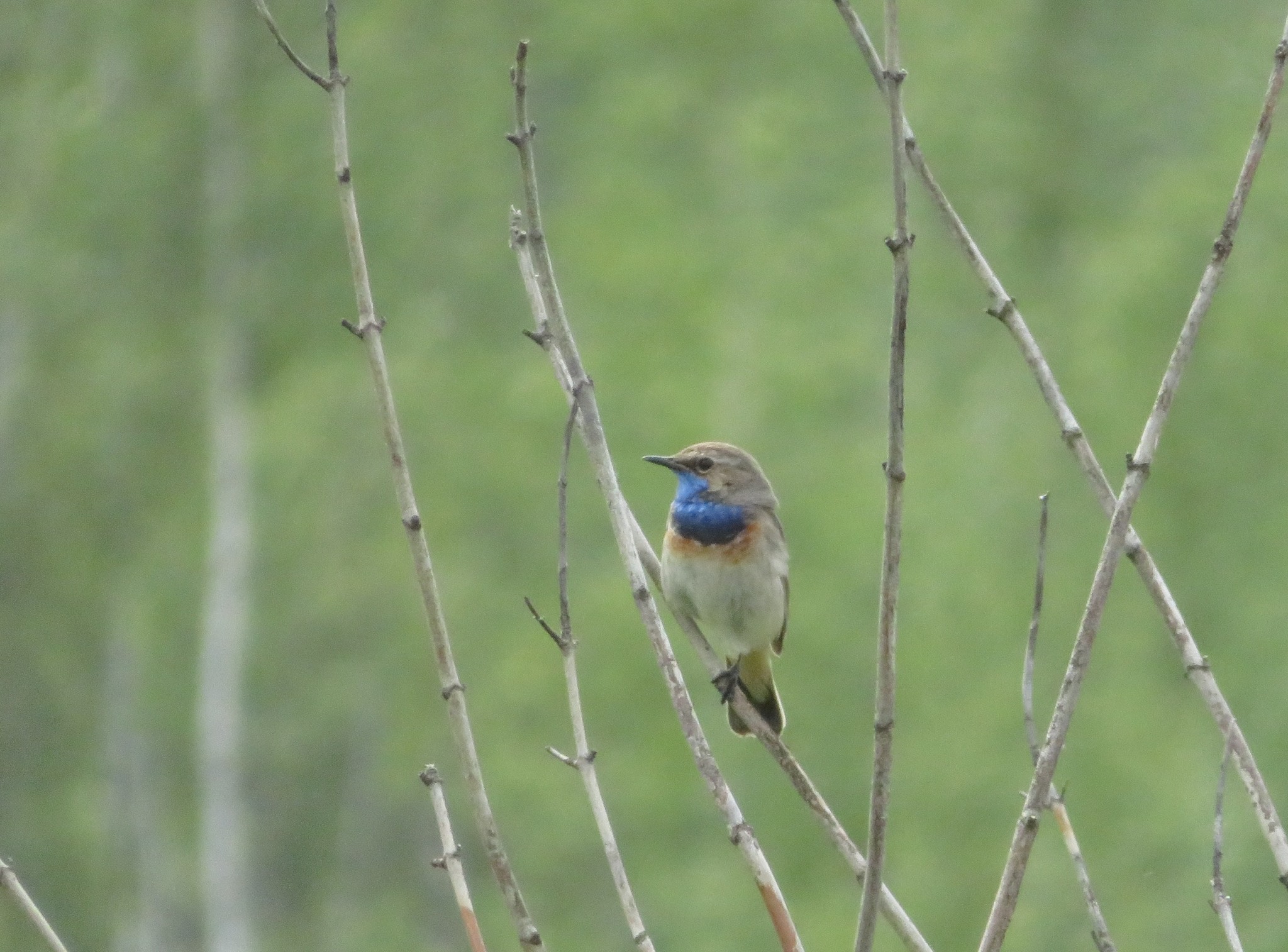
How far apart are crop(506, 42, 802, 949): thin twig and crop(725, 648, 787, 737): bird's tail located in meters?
3.59

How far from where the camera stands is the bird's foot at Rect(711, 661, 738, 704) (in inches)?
171

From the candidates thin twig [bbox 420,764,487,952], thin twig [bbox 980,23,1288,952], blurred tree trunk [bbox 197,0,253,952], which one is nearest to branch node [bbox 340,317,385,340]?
thin twig [bbox 420,764,487,952]

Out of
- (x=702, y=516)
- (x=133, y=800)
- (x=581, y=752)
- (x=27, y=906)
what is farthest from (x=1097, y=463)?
(x=133, y=800)

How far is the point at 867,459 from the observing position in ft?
60.0

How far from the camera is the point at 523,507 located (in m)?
18.7

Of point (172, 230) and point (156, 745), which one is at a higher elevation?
point (172, 230)

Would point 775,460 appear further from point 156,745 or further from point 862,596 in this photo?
point 156,745

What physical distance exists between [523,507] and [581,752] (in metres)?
15.4

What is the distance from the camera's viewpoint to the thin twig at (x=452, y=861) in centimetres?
317

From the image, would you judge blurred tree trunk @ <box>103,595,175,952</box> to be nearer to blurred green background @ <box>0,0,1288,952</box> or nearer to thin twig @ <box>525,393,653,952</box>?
blurred green background @ <box>0,0,1288,952</box>

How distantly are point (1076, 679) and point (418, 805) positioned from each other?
623 inches

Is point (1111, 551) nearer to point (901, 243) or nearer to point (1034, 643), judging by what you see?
point (1034, 643)

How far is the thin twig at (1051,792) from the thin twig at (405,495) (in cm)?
96

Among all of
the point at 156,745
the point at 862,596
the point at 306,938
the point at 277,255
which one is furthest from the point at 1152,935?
the point at 277,255
